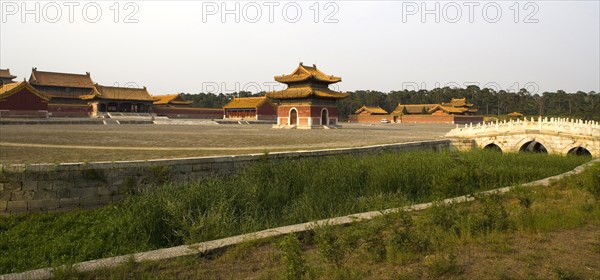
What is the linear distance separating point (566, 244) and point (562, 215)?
4.81 feet

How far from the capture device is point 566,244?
17.4 feet

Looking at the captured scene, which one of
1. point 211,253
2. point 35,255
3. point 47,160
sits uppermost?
point 47,160

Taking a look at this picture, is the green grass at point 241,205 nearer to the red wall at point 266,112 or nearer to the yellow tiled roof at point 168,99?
the red wall at point 266,112

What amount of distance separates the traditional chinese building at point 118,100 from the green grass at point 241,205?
4029 centimetres

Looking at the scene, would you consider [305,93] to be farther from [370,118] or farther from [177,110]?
[370,118]

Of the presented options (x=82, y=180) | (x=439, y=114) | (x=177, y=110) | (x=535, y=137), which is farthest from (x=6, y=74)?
(x=439, y=114)

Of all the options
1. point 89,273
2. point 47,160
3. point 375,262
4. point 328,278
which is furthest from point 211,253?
point 47,160

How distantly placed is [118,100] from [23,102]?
11880 millimetres

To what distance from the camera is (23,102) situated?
35969 mm

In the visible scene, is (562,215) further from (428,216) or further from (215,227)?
(215,227)

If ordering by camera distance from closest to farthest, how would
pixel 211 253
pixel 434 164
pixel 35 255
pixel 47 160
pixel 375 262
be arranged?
1. pixel 375 262
2. pixel 211 253
3. pixel 35 255
4. pixel 47 160
5. pixel 434 164

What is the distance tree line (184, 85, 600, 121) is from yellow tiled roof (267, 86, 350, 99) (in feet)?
129

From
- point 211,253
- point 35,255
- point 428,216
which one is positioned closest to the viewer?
point 211,253

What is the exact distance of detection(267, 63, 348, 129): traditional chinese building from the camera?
36438 mm
